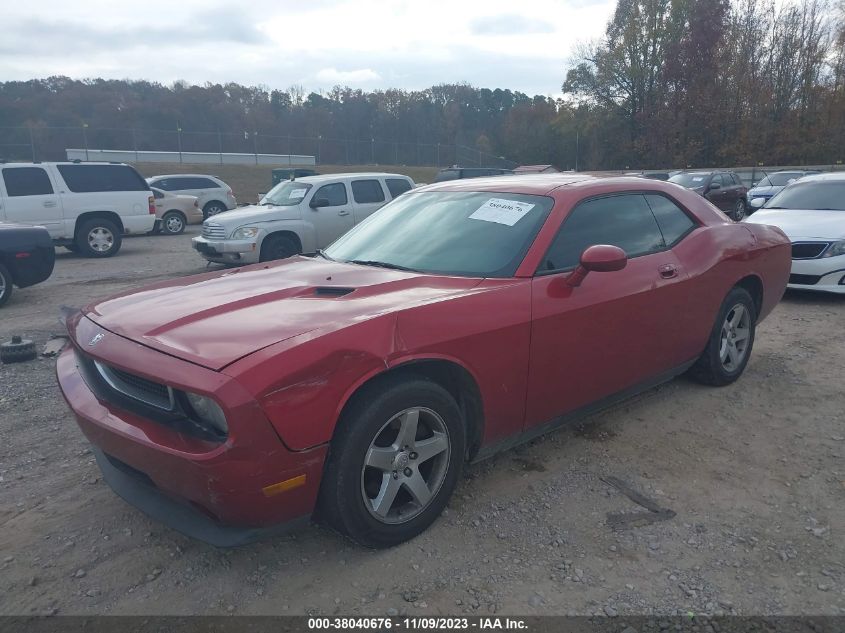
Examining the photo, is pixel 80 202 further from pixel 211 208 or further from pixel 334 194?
pixel 211 208

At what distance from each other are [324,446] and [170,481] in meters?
0.60

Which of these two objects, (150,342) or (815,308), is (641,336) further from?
(815,308)

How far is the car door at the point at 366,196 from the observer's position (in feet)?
37.6

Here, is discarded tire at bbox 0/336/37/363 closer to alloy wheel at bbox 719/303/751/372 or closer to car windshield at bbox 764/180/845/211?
alloy wheel at bbox 719/303/751/372

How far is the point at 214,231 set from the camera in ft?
34.6

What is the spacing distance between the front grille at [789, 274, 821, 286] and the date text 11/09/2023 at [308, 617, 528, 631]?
6.88 metres

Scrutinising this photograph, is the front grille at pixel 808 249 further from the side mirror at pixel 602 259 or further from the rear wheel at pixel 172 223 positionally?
the rear wheel at pixel 172 223

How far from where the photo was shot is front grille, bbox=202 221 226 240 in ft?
34.2

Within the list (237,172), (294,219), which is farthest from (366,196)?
(237,172)

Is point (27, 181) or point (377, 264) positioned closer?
point (377, 264)

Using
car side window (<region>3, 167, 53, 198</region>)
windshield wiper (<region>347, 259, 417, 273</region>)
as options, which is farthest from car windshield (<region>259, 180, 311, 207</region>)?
windshield wiper (<region>347, 259, 417, 273</region>)

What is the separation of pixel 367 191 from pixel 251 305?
9094mm

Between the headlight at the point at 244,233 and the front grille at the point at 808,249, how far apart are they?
7774 millimetres

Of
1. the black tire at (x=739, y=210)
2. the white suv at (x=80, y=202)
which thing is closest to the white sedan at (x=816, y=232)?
the black tire at (x=739, y=210)
